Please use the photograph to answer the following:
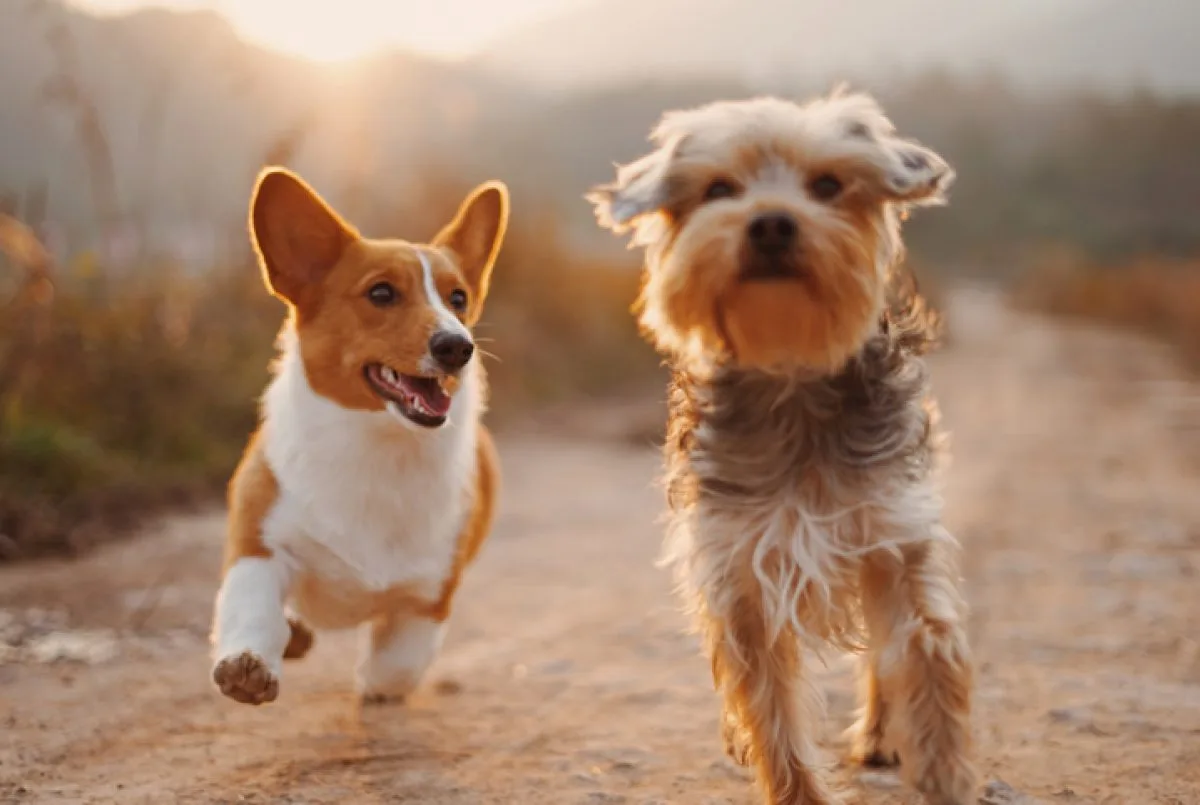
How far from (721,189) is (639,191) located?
0.83 feet

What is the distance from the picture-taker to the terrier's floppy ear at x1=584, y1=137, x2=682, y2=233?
12.9 ft

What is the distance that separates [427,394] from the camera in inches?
180

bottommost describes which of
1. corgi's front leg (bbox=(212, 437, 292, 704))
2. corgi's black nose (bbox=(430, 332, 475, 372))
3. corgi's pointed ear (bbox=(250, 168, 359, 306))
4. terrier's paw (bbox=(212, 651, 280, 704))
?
terrier's paw (bbox=(212, 651, 280, 704))

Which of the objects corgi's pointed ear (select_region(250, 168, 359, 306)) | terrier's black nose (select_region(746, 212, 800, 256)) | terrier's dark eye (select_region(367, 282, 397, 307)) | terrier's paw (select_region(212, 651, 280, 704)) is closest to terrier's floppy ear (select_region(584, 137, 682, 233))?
terrier's black nose (select_region(746, 212, 800, 256))

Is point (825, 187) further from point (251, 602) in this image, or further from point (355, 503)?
point (251, 602)

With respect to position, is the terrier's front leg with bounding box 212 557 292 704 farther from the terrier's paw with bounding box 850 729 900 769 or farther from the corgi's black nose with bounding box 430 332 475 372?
the terrier's paw with bounding box 850 729 900 769

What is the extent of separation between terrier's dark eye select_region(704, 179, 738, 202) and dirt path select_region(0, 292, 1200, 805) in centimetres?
191

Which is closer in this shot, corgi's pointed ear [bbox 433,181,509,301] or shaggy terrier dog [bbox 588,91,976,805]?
shaggy terrier dog [bbox 588,91,976,805]

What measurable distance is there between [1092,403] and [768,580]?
42.4 ft

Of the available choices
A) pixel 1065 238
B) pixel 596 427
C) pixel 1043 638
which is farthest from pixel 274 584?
pixel 1065 238

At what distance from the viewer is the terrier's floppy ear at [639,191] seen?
393 centimetres

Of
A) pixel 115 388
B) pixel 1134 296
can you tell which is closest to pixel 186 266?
pixel 115 388

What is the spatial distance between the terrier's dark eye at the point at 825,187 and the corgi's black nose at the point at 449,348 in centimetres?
133

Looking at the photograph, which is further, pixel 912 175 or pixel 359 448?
pixel 359 448
